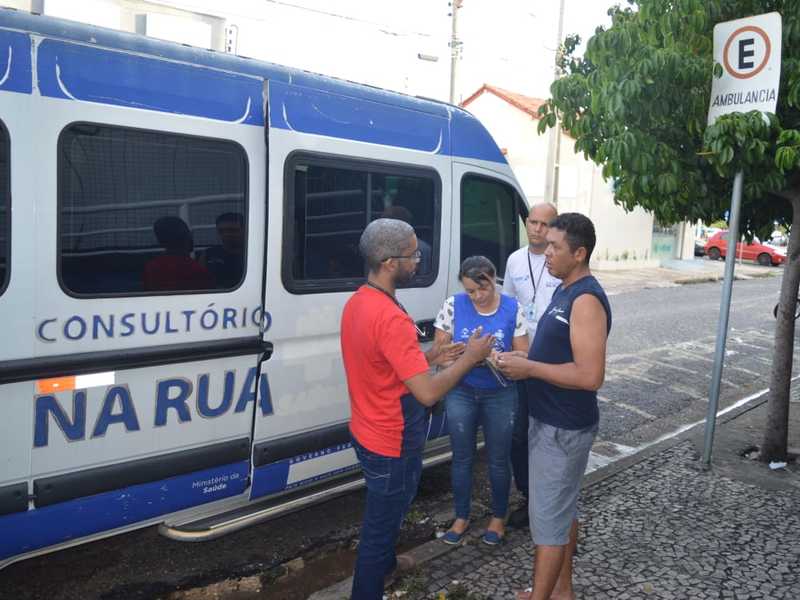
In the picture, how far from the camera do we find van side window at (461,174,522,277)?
16.5ft

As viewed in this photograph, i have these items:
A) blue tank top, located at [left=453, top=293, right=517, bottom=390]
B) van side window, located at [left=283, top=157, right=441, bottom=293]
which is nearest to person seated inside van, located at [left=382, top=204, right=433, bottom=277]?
van side window, located at [left=283, top=157, right=441, bottom=293]

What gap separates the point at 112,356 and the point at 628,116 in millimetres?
3681

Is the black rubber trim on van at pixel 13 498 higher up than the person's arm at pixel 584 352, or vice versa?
the person's arm at pixel 584 352

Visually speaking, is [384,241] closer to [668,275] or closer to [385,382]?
[385,382]

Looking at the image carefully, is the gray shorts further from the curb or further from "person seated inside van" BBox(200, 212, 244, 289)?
"person seated inside van" BBox(200, 212, 244, 289)

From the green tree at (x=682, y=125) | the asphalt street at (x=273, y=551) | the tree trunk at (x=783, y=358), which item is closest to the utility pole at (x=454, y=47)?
the asphalt street at (x=273, y=551)

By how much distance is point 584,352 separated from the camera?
2.90 metres

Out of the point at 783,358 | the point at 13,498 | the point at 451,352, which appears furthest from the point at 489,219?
the point at 13,498

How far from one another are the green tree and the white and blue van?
1533 mm

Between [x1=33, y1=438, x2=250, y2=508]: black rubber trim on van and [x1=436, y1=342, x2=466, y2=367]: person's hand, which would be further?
[x1=436, y1=342, x2=466, y2=367]: person's hand

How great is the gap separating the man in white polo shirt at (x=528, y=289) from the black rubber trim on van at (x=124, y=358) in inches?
65.1

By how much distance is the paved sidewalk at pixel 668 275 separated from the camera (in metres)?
20.1

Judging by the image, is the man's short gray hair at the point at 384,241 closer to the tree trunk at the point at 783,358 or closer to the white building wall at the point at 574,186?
the tree trunk at the point at 783,358

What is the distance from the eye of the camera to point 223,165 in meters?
3.64
